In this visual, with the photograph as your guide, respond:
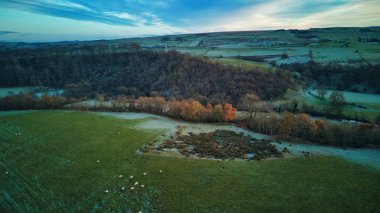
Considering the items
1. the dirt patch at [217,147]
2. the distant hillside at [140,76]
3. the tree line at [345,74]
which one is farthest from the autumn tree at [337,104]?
the dirt patch at [217,147]

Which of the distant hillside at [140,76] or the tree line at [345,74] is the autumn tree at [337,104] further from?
the tree line at [345,74]

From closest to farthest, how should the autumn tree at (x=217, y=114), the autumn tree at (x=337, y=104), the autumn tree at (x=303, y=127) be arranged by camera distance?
the autumn tree at (x=303, y=127) → the autumn tree at (x=217, y=114) → the autumn tree at (x=337, y=104)

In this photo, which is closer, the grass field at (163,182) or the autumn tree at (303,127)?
the grass field at (163,182)

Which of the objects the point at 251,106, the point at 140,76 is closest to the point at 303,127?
the point at 251,106

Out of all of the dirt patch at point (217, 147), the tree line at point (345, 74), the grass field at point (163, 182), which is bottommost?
the dirt patch at point (217, 147)

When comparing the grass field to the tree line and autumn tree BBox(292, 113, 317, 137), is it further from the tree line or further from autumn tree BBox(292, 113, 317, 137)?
the tree line

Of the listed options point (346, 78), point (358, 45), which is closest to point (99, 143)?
point (346, 78)

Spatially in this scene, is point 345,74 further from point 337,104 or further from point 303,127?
point 303,127
